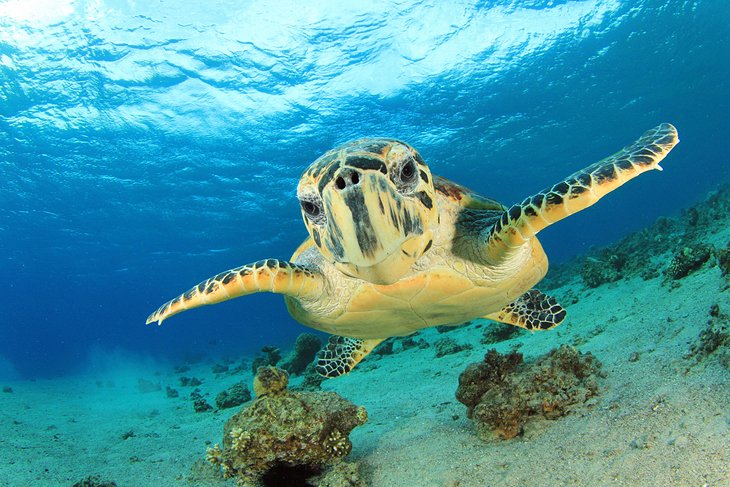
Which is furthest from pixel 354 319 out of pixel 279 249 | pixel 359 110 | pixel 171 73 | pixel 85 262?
pixel 85 262

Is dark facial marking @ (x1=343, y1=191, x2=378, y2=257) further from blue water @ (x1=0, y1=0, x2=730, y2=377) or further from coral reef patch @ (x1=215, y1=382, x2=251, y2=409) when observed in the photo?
blue water @ (x1=0, y1=0, x2=730, y2=377)

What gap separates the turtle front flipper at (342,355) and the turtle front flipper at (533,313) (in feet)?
6.06

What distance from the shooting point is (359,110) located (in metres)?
19.4

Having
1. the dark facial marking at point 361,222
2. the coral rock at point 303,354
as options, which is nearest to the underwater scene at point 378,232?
the dark facial marking at point 361,222

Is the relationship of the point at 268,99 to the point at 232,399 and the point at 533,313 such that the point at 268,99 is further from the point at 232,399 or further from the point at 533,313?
the point at 533,313

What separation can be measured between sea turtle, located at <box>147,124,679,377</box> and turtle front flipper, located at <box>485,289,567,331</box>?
14mm

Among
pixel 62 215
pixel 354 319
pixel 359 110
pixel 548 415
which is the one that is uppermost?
pixel 62 215

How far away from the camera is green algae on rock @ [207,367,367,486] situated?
2.99 m

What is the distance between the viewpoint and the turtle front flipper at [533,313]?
5.04 m

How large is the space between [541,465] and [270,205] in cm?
2732

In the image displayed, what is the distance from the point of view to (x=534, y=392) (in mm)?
2832

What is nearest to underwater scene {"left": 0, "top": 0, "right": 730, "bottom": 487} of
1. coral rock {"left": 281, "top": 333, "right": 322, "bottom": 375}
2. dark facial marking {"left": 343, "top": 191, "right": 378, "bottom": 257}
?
dark facial marking {"left": 343, "top": 191, "right": 378, "bottom": 257}

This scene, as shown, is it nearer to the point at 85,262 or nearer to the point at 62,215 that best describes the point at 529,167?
the point at 62,215

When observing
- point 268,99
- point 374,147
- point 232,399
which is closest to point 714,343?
point 374,147
